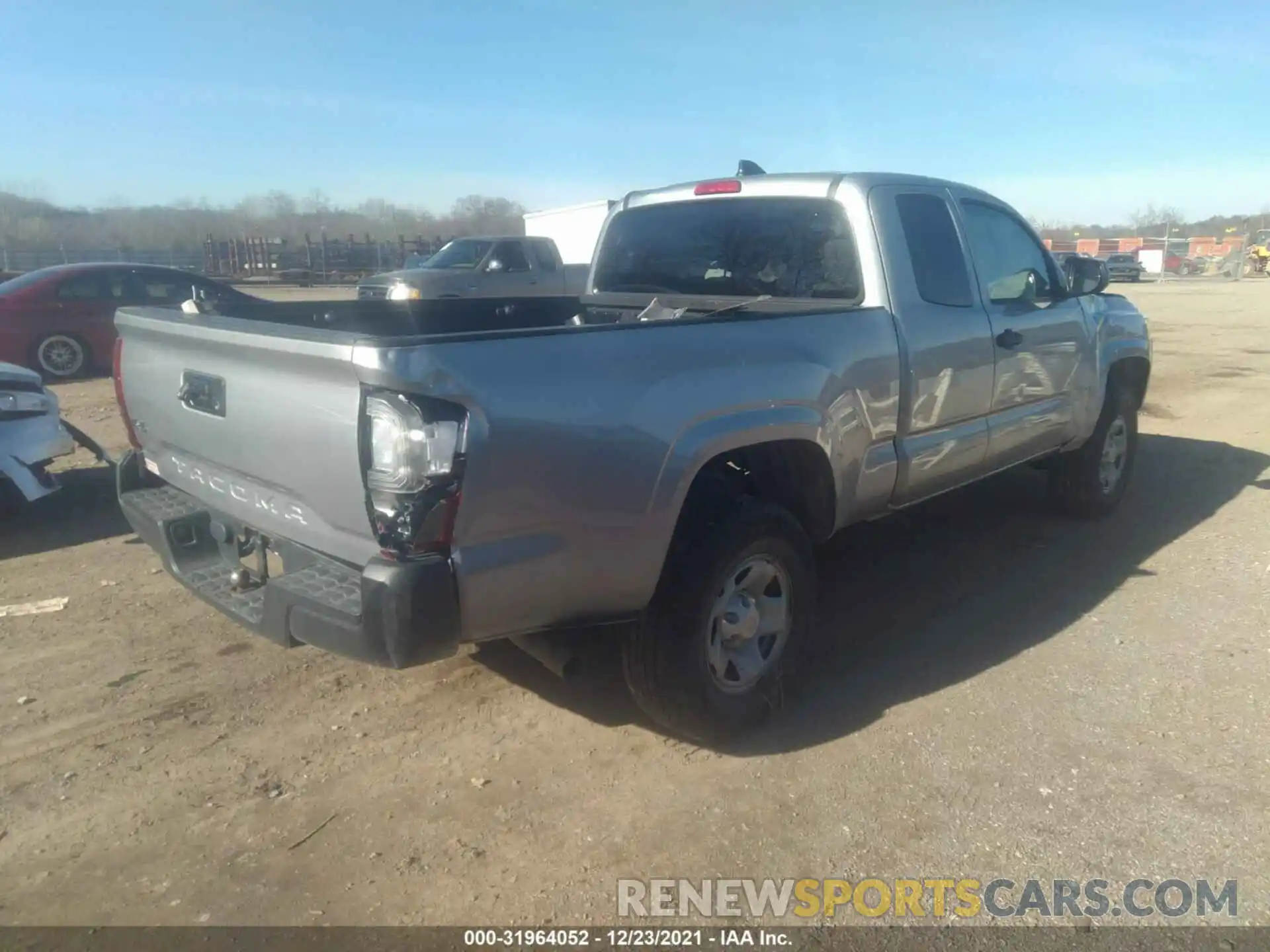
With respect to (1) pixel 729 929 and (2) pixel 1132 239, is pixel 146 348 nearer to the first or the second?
(1) pixel 729 929

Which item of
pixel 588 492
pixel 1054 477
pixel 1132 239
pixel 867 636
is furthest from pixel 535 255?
pixel 1132 239

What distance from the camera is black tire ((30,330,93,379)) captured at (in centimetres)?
1160

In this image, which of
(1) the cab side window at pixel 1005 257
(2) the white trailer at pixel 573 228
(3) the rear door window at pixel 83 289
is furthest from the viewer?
(2) the white trailer at pixel 573 228

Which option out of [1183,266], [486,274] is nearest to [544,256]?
[486,274]

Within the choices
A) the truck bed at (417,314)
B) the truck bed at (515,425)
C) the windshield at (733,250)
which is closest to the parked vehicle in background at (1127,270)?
the windshield at (733,250)

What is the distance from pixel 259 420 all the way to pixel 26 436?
3868mm

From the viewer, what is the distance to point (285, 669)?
396 centimetres

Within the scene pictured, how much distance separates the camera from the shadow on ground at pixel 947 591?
12.4 feet

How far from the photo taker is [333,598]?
2.67 m

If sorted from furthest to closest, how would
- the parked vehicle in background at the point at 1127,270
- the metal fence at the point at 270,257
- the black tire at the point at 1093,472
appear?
1. the parked vehicle in background at the point at 1127,270
2. the metal fence at the point at 270,257
3. the black tire at the point at 1093,472

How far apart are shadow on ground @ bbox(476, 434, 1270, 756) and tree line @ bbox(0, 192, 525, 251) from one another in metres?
41.7

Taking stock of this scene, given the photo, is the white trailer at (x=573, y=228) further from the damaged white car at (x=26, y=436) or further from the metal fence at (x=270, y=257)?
the damaged white car at (x=26, y=436)

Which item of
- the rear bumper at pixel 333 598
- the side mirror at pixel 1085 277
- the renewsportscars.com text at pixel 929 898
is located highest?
the side mirror at pixel 1085 277

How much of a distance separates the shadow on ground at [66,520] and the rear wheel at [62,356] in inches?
223
